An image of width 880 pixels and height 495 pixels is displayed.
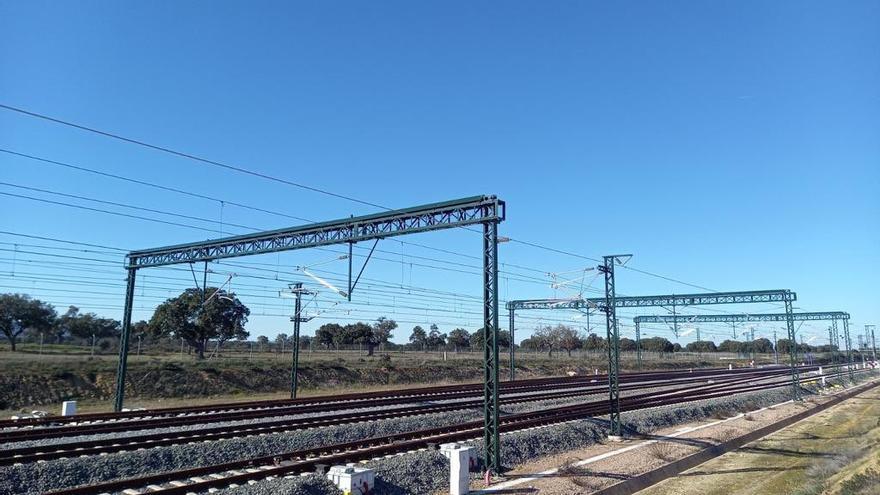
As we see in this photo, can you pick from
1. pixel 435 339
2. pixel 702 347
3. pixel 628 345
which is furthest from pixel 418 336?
pixel 702 347

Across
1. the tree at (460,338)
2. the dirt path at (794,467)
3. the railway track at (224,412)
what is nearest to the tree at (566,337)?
the tree at (460,338)

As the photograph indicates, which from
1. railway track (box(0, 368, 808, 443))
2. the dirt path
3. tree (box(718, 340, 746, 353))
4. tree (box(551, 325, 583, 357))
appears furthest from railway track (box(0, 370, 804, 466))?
tree (box(718, 340, 746, 353))

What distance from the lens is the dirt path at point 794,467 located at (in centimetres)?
1427

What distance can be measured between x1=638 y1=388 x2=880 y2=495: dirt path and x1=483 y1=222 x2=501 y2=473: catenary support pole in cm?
401

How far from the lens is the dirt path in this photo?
562 inches

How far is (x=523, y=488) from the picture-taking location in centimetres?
1419

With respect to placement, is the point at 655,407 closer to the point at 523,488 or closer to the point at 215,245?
the point at 523,488

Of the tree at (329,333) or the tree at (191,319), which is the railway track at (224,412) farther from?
the tree at (329,333)

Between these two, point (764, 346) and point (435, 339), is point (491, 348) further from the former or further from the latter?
point (764, 346)

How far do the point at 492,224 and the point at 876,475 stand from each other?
35.9 feet

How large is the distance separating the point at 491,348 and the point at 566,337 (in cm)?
9576

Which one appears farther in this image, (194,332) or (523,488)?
(194,332)

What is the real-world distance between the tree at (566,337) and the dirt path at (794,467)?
80992 mm

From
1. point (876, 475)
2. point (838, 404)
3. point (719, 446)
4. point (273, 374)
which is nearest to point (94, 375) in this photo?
point (273, 374)
